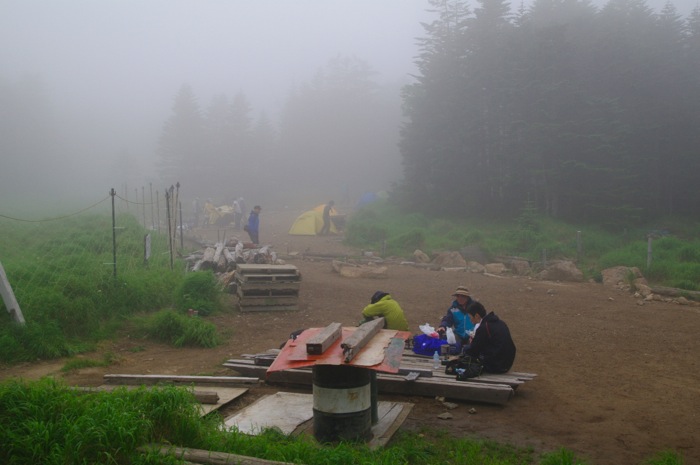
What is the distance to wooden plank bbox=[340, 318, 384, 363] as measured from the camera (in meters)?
5.23

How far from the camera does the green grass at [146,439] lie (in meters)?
4.29

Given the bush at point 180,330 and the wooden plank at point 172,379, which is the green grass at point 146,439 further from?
the bush at point 180,330

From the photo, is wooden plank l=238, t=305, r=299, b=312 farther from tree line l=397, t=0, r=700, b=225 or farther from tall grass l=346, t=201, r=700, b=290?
tree line l=397, t=0, r=700, b=225

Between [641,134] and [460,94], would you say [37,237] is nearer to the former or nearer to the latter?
[460,94]

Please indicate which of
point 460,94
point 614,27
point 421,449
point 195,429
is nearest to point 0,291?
point 195,429

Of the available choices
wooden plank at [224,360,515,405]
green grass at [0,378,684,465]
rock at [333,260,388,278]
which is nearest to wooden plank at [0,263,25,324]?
wooden plank at [224,360,515,405]

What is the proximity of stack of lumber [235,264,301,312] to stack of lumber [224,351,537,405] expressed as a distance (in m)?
4.04

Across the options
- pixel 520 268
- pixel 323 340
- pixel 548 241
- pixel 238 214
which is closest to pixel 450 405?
pixel 323 340

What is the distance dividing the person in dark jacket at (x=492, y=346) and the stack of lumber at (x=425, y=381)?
137mm

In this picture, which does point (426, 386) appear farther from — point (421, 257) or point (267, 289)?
point (421, 257)

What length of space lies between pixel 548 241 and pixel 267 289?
13.4 meters

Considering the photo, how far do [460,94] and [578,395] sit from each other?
26.7 meters

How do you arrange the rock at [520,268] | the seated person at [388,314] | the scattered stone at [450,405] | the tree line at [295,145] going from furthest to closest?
the tree line at [295,145], the rock at [520,268], the seated person at [388,314], the scattered stone at [450,405]

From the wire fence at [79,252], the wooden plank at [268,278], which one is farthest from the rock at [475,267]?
Result: the wire fence at [79,252]
